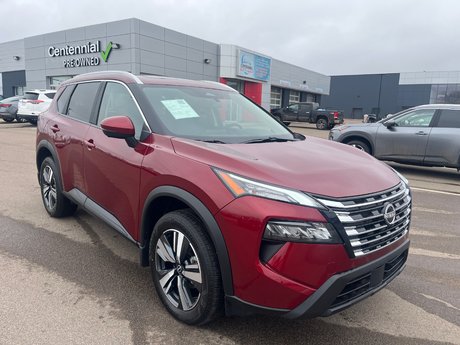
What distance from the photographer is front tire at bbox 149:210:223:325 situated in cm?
240

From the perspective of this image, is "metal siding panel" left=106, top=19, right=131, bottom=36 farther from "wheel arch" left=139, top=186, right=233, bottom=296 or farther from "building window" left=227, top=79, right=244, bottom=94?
"wheel arch" left=139, top=186, right=233, bottom=296

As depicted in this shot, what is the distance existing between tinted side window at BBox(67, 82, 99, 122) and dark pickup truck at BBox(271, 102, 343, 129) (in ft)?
77.0

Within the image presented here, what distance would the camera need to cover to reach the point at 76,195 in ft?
13.4

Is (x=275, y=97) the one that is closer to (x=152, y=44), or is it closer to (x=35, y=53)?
(x=152, y=44)

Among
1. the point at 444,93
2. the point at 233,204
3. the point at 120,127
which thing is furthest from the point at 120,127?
the point at 444,93

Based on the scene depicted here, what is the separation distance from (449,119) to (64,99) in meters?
7.99

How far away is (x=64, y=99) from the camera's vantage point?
4.77 m

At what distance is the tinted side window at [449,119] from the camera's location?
851cm

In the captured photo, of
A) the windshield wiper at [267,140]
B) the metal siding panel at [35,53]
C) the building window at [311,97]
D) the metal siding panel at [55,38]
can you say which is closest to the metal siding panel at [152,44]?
the metal siding panel at [55,38]

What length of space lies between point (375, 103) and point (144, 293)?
73.4 meters

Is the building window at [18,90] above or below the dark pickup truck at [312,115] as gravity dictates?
above

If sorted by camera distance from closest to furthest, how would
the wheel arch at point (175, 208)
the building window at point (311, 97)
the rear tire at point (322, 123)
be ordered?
the wheel arch at point (175, 208) → the rear tire at point (322, 123) → the building window at point (311, 97)

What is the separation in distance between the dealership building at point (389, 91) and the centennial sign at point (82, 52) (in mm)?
51960

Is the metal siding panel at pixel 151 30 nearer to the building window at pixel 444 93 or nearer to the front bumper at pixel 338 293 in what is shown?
the front bumper at pixel 338 293
